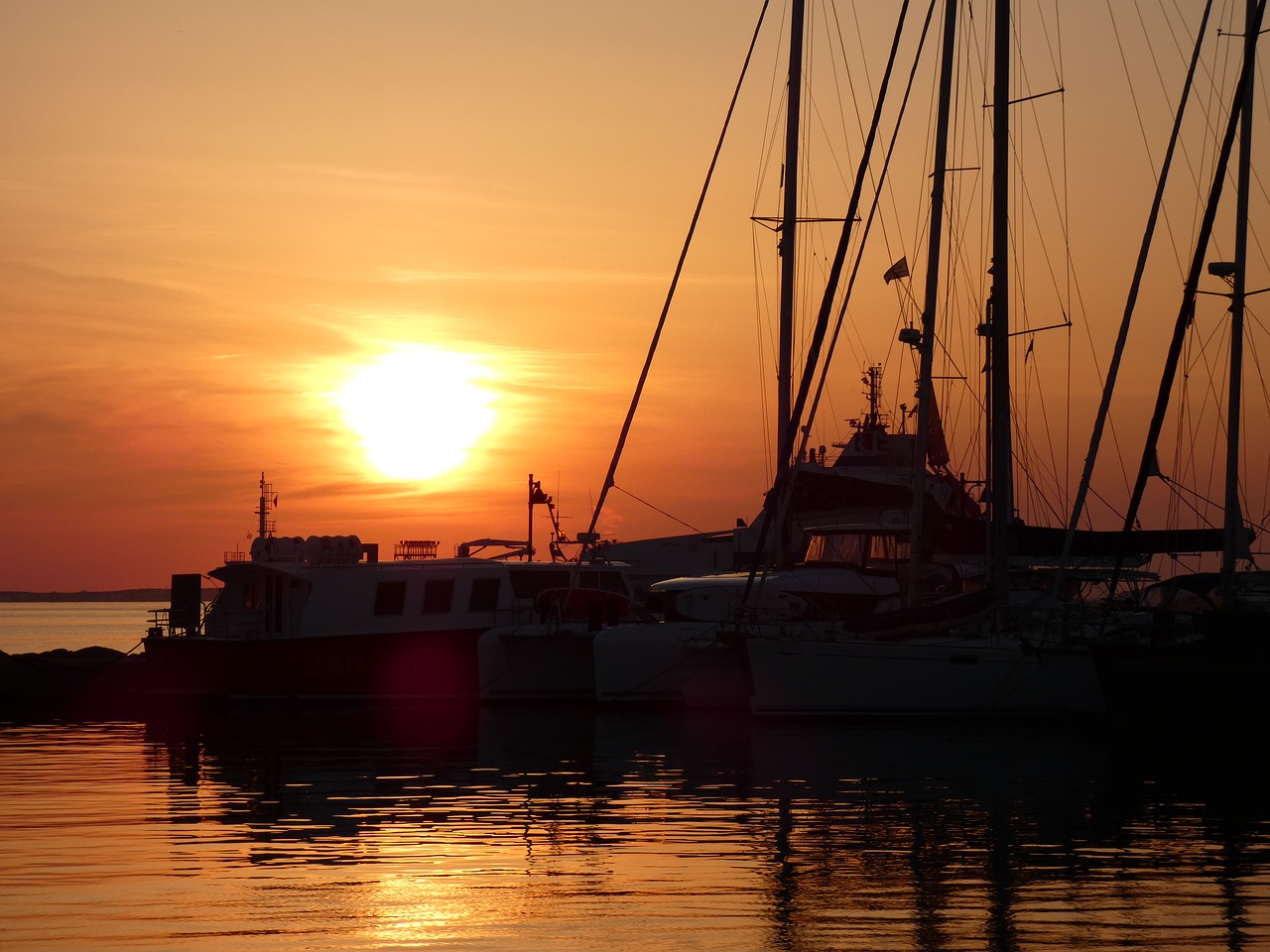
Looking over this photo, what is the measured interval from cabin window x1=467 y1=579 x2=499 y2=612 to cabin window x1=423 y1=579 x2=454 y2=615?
19.8 inches

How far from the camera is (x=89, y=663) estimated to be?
46.1 metres

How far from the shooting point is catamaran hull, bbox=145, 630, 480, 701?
37719 millimetres

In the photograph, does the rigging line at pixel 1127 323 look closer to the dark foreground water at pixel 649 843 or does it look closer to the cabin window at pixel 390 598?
the dark foreground water at pixel 649 843

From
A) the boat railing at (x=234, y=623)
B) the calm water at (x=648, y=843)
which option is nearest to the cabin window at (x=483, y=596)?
the boat railing at (x=234, y=623)

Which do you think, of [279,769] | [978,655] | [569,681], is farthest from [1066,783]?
[569,681]

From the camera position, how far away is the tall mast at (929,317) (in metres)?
32.7

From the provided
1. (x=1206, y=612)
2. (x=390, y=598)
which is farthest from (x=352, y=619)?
(x=1206, y=612)

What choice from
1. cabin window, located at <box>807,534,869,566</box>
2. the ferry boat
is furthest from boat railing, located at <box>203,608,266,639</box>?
cabin window, located at <box>807,534,869,566</box>

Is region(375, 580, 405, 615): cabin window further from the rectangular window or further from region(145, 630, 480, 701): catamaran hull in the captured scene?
the rectangular window

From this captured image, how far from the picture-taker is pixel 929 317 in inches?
1347

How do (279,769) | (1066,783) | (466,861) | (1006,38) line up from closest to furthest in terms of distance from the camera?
(466,861)
(1066,783)
(279,769)
(1006,38)

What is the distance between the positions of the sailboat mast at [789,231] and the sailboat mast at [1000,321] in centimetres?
630

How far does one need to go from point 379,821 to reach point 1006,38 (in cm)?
2226

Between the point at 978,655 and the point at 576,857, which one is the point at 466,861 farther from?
the point at 978,655
